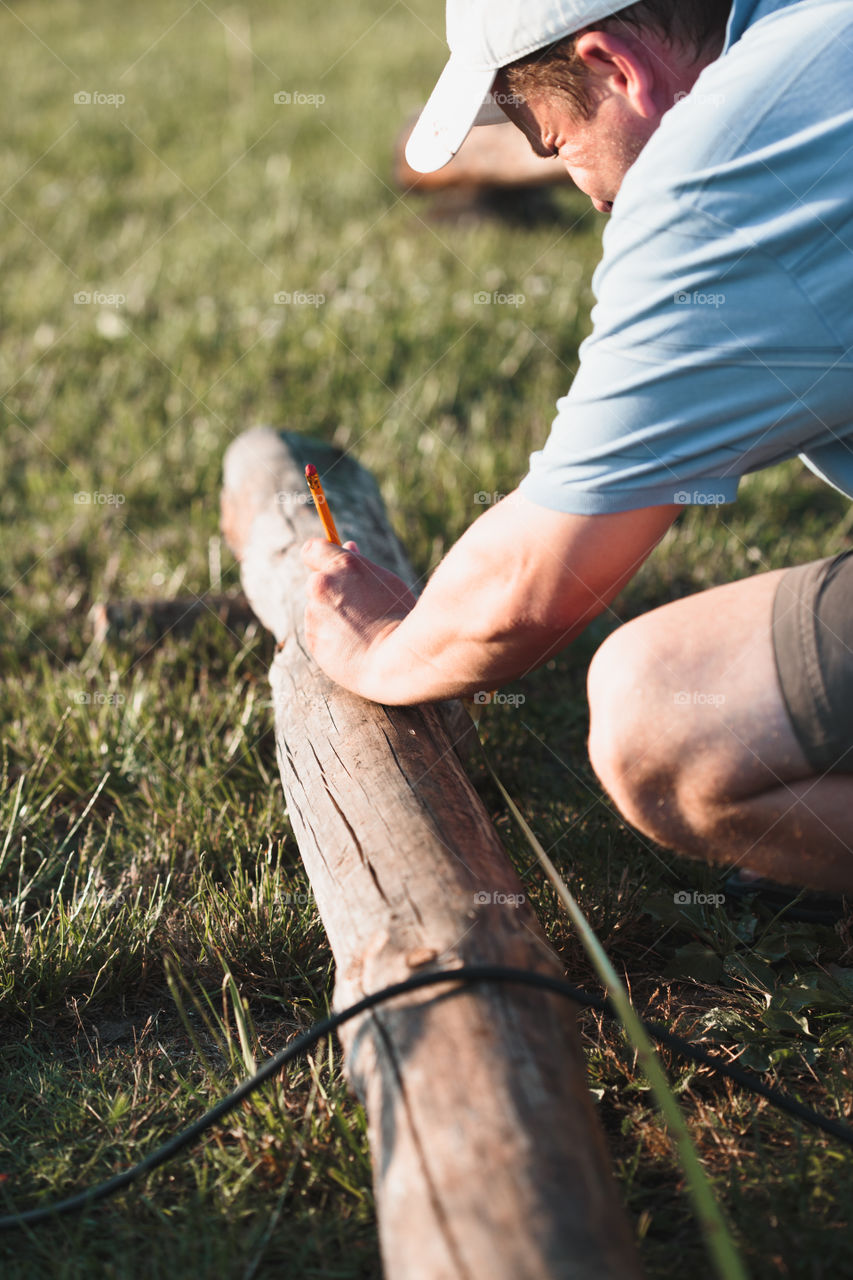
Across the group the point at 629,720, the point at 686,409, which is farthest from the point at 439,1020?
the point at 686,409

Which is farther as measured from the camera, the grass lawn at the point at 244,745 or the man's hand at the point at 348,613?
the man's hand at the point at 348,613

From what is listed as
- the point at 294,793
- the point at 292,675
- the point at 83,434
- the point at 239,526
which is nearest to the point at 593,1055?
the point at 294,793

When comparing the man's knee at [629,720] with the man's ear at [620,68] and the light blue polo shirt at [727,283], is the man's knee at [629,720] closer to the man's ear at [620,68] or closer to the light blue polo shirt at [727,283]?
the light blue polo shirt at [727,283]

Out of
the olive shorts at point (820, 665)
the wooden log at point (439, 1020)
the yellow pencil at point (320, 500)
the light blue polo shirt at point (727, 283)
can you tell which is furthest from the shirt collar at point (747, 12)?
the wooden log at point (439, 1020)

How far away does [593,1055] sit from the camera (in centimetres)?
175

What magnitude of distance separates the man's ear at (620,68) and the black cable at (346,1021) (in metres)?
1.25

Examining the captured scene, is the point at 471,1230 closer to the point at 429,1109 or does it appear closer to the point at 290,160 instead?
the point at 429,1109

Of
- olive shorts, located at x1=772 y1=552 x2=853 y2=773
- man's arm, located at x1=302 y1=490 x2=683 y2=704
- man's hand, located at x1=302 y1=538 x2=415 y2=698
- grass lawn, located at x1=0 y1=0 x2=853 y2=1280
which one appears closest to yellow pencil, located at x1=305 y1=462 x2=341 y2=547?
man's hand, located at x1=302 y1=538 x2=415 y2=698

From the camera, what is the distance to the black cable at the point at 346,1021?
143 cm

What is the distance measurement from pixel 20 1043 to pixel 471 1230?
1.04 m

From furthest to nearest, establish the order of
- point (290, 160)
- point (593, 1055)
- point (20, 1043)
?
point (290, 160) < point (20, 1043) < point (593, 1055)

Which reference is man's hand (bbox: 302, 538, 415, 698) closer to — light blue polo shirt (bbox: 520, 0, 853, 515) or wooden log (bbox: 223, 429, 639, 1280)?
wooden log (bbox: 223, 429, 639, 1280)

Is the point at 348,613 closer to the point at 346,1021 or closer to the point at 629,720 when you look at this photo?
the point at 629,720

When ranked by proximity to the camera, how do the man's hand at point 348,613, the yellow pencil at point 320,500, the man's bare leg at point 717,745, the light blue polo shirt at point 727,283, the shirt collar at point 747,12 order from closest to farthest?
the light blue polo shirt at point 727,283 → the shirt collar at point 747,12 → the man's bare leg at point 717,745 → the man's hand at point 348,613 → the yellow pencil at point 320,500
